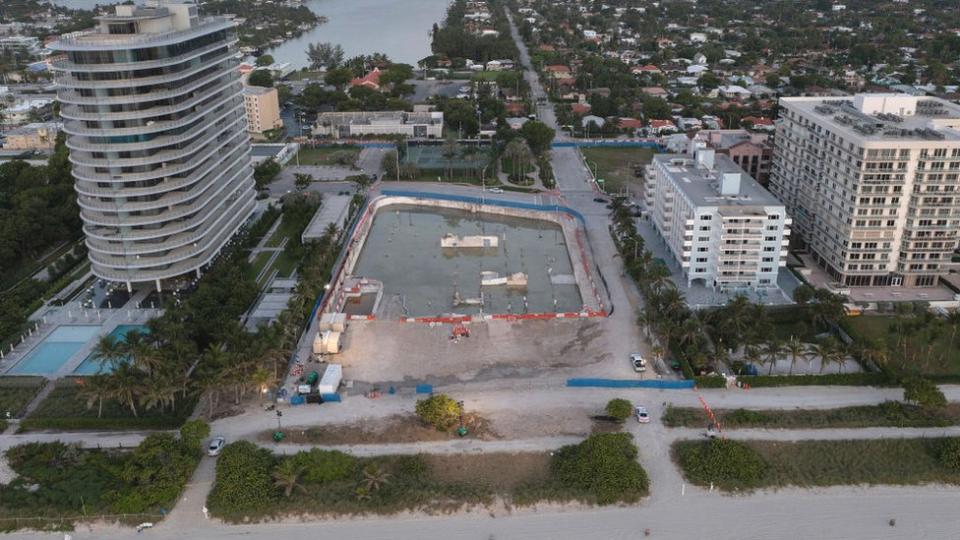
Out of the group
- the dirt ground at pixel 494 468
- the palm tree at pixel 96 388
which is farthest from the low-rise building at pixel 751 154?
the palm tree at pixel 96 388

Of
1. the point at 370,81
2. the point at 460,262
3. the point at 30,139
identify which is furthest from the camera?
the point at 370,81

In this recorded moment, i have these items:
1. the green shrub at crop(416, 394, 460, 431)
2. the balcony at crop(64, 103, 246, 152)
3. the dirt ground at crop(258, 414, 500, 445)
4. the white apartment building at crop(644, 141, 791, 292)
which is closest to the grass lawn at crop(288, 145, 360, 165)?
the balcony at crop(64, 103, 246, 152)

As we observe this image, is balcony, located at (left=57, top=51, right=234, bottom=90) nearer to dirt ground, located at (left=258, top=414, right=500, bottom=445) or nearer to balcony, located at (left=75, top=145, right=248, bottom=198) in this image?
balcony, located at (left=75, top=145, right=248, bottom=198)

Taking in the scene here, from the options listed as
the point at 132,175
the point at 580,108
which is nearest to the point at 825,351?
the point at 132,175

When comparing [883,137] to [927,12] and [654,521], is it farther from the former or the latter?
[927,12]

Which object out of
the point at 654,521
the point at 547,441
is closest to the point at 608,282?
the point at 547,441

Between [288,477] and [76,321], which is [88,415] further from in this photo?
[288,477]
